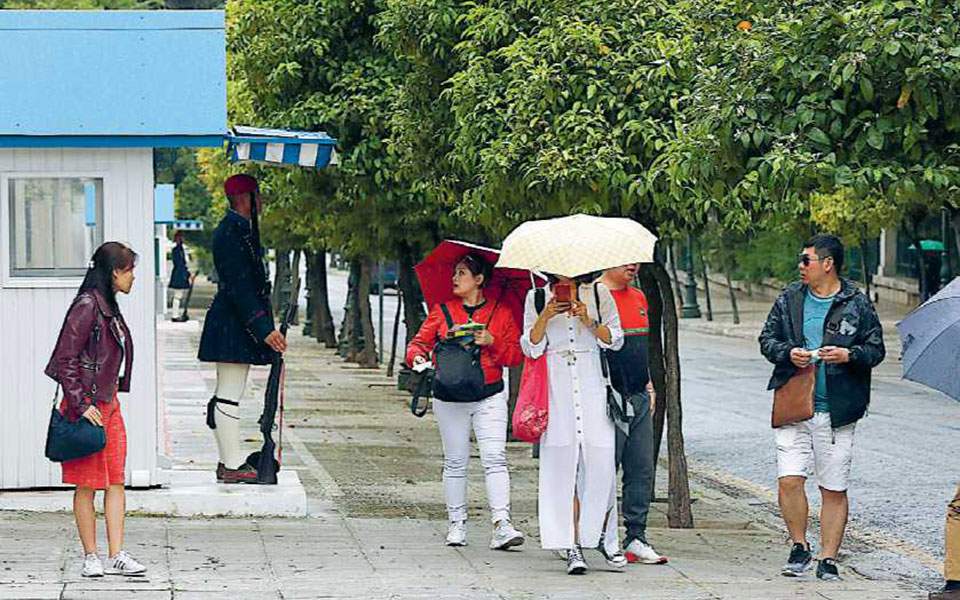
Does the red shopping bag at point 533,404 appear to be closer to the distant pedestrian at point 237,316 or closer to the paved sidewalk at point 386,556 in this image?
the paved sidewalk at point 386,556

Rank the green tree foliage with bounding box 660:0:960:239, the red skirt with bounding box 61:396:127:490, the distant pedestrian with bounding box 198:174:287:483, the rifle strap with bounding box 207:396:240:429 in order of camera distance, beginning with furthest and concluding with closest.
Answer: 1. the rifle strap with bounding box 207:396:240:429
2. the distant pedestrian with bounding box 198:174:287:483
3. the red skirt with bounding box 61:396:127:490
4. the green tree foliage with bounding box 660:0:960:239

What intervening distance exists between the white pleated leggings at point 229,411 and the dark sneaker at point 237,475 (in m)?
0.05

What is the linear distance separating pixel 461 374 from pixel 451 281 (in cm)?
67

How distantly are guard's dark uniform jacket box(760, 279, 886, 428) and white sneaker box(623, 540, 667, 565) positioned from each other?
121cm

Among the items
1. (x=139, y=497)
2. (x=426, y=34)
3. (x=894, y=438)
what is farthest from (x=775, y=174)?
(x=894, y=438)

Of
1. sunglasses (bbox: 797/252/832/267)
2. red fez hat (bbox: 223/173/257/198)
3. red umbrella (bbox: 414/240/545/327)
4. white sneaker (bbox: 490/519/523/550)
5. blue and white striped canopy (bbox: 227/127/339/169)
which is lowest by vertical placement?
white sneaker (bbox: 490/519/523/550)

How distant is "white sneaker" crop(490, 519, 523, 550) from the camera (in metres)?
10.0

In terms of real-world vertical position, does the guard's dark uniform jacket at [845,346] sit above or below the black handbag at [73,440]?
above

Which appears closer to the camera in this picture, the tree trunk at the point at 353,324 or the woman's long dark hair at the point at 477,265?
the woman's long dark hair at the point at 477,265

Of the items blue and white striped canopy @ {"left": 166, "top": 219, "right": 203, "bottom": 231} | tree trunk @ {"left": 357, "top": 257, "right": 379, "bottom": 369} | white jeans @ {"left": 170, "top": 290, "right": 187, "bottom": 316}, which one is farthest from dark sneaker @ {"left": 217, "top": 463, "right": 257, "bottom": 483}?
blue and white striped canopy @ {"left": 166, "top": 219, "right": 203, "bottom": 231}

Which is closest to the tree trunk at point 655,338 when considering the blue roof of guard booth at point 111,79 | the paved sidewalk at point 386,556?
the paved sidewalk at point 386,556

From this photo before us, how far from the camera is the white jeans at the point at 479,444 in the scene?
10.0 metres

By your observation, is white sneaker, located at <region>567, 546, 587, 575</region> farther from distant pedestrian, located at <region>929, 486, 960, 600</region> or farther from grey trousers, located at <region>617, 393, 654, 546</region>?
distant pedestrian, located at <region>929, 486, 960, 600</region>

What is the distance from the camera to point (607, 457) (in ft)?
30.9
